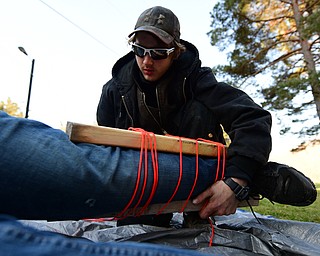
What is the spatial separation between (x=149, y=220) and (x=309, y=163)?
13.4 metres

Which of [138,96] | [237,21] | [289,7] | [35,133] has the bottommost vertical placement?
[35,133]

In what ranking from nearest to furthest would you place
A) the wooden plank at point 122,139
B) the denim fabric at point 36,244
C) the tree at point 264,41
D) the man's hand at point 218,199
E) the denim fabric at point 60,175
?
the denim fabric at point 36,244 → the denim fabric at point 60,175 → the wooden plank at point 122,139 → the man's hand at point 218,199 → the tree at point 264,41

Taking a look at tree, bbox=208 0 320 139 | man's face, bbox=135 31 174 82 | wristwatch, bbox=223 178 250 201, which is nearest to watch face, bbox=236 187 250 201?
wristwatch, bbox=223 178 250 201

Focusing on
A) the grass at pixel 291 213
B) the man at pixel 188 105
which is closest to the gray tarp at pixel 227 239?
the man at pixel 188 105

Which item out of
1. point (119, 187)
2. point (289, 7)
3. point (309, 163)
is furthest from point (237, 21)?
point (309, 163)

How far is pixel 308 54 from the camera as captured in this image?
7203 mm

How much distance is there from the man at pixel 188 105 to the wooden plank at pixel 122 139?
140 millimetres

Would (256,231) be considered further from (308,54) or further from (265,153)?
(308,54)

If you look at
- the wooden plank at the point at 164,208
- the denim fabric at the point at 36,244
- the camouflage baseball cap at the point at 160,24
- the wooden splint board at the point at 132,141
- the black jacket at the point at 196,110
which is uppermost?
the camouflage baseball cap at the point at 160,24

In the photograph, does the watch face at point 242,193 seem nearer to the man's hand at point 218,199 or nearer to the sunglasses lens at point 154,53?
the man's hand at point 218,199

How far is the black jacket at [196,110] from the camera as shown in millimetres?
1195

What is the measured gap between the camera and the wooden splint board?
0.92m

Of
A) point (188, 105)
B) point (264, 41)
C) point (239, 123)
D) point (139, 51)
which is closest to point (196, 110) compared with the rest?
point (188, 105)

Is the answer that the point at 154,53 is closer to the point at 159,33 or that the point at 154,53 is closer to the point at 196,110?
the point at 159,33
